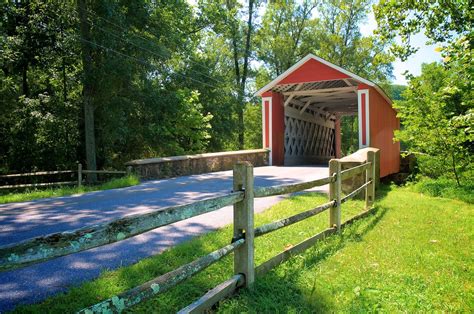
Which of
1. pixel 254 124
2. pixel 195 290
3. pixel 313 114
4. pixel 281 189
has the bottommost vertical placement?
pixel 195 290

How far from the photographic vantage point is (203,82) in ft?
75.8

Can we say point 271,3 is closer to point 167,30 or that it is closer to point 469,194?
point 167,30

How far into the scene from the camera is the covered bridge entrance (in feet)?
42.9

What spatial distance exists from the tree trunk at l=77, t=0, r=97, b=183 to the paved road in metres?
7.06

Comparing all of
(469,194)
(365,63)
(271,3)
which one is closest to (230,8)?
(271,3)

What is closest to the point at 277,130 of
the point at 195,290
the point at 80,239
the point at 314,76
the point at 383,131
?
the point at 314,76

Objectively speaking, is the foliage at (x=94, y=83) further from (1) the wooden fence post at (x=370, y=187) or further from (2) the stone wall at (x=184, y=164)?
(2) the stone wall at (x=184, y=164)

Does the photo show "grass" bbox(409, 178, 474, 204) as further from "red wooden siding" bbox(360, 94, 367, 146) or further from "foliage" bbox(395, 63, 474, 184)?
"red wooden siding" bbox(360, 94, 367, 146)

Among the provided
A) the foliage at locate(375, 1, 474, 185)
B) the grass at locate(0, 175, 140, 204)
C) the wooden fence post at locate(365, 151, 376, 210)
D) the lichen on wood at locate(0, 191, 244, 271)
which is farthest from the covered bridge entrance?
the lichen on wood at locate(0, 191, 244, 271)

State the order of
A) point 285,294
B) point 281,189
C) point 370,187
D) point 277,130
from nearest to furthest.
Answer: point 285,294 < point 281,189 < point 370,187 < point 277,130

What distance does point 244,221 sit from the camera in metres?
2.83

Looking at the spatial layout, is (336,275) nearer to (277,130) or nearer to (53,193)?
(53,193)

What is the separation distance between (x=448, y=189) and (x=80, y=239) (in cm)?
972

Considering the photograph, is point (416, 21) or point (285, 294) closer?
point (285, 294)
